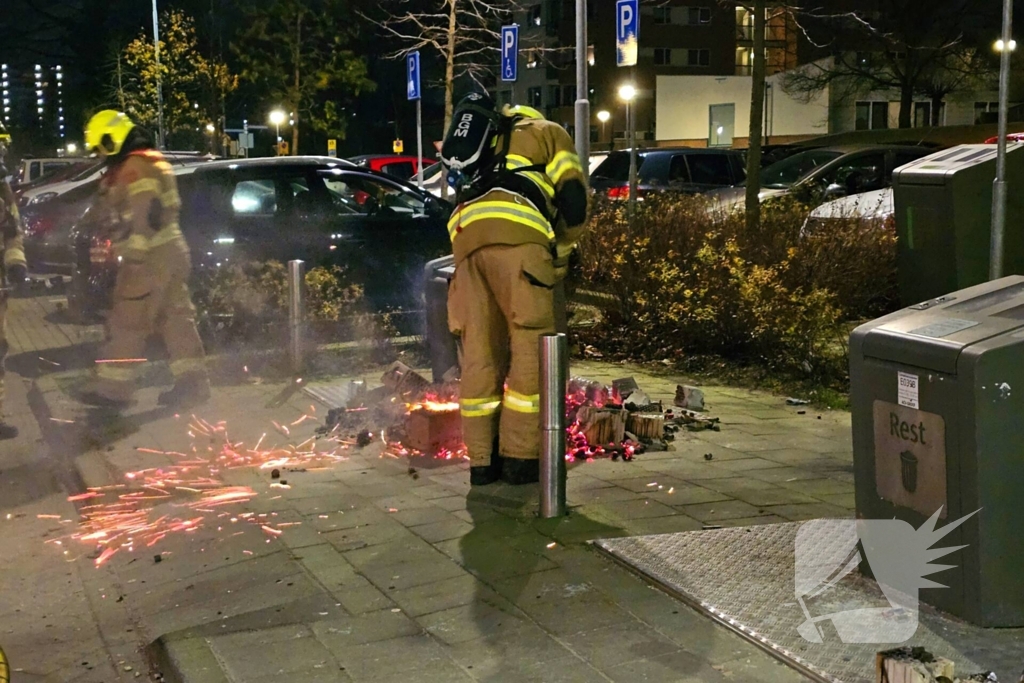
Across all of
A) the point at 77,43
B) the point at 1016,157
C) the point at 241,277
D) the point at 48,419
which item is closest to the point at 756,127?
the point at 1016,157

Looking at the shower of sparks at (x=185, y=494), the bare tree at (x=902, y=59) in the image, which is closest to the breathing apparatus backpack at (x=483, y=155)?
the shower of sparks at (x=185, y=494)

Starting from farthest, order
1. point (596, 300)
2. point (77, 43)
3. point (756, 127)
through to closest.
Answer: point (77, 43)
point (756, 127)
point (596, 300)

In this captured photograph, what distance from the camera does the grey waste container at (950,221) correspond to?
29.1 feet

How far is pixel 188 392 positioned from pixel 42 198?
9.94 meters

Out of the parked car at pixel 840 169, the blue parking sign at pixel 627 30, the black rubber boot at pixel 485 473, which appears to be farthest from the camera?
the parked car at pixel 840 169

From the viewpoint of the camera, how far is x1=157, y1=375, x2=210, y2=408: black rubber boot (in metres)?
8.19

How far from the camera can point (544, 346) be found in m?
4.97

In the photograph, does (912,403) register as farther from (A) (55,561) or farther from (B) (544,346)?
(A) (55,561)

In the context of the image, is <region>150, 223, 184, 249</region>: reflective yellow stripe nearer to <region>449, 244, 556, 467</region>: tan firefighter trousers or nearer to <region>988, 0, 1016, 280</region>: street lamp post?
<region>449, 244, 556, 467</region>: tan firefighter trousers

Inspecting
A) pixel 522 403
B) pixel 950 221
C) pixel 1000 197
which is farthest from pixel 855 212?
pixel 522 403

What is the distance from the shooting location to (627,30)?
15266 millimetres

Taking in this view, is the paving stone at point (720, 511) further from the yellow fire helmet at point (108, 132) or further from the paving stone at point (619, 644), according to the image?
the yellow fire helmet at point (108, 132)

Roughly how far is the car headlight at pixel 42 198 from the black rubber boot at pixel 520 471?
11.7 metres

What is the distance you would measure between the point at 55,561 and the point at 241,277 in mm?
4635
